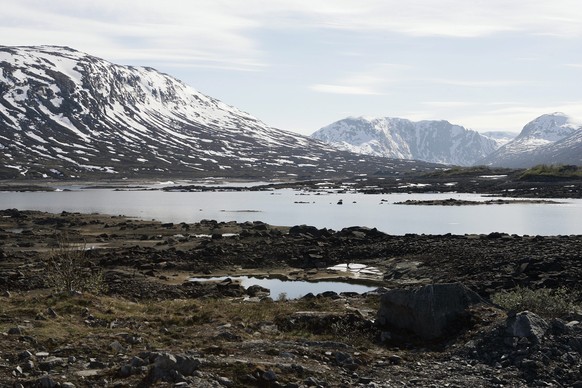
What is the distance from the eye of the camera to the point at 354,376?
17.1 meters

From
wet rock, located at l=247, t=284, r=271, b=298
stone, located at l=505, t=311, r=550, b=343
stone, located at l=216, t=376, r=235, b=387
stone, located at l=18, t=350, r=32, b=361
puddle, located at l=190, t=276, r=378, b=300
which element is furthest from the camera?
puddle, located at l=190, t=276, r=378, b=300

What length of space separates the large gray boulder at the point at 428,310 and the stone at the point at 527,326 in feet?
7.13

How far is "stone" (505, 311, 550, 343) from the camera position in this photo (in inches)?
740

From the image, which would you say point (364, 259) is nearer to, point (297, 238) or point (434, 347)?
point (297, 238)

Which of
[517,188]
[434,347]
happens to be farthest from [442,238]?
[517,188]

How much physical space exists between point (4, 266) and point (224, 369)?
3920 cm

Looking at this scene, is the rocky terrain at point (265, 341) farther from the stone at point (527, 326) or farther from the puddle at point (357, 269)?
the puddle at point (357, 269)

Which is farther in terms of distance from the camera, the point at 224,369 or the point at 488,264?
the point at 488,264

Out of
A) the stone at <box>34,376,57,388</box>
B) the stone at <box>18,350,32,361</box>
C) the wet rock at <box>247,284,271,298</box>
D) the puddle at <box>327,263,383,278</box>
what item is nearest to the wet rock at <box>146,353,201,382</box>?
the stone at <box>34,376,57,388</box>

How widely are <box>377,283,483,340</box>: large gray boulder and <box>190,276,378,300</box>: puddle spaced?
19.6 m

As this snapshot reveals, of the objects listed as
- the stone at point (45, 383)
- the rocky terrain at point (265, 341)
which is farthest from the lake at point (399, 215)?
the stone at point (45, 383)

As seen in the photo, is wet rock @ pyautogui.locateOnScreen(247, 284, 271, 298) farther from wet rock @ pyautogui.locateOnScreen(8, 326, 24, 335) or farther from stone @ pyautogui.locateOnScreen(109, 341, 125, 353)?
wet rock @ pyautogui.locateOnScreen(8, 326, 24, 335)

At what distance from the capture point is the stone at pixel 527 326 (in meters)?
18.8

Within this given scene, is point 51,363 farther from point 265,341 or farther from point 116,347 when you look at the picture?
point 265,341
